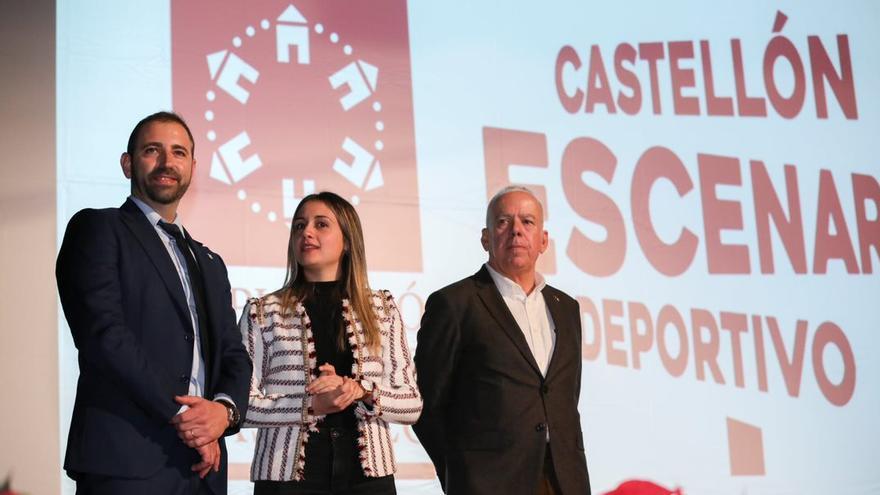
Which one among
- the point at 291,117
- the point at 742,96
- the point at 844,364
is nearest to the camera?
the point at 291,117

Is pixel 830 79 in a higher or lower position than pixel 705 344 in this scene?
higher

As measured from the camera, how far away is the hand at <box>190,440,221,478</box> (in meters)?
2.23

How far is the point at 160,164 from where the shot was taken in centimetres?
249

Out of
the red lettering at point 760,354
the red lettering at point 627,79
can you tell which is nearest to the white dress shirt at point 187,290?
the red lettering at point 627,79


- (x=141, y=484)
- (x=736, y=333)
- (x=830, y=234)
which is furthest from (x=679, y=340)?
(x=141, y=484)

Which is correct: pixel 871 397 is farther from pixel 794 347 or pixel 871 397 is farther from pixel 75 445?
pixel 75 445

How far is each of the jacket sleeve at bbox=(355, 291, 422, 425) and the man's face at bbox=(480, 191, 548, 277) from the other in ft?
1.26

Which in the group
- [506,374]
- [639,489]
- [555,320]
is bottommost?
[639,489]

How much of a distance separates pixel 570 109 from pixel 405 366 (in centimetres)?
193

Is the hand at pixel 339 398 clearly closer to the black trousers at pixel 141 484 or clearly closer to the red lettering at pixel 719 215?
the black trousers at pixel 141 484

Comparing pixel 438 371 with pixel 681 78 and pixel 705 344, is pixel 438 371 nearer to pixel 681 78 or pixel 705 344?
pixel 705 344

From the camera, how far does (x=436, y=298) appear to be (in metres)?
3.01

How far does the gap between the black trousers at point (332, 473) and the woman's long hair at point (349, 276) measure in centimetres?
26

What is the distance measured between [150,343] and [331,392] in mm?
500
